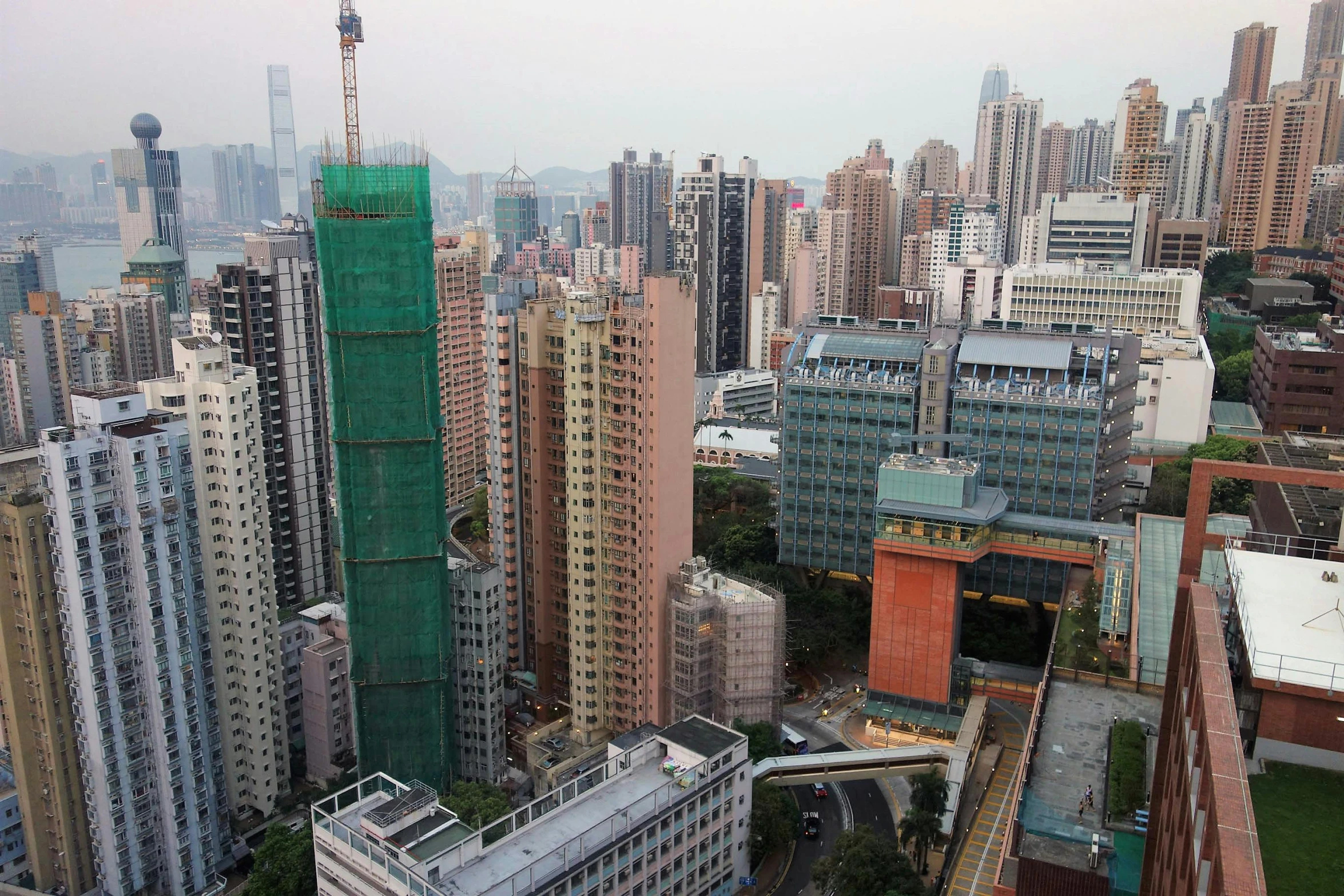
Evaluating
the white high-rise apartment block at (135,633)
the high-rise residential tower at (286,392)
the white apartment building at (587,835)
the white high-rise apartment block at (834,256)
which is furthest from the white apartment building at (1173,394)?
the white high-rise apartment block at (834,256)

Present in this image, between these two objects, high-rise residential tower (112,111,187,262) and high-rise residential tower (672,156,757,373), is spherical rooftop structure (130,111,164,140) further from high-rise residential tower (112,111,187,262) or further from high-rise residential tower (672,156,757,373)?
high-rise residential tower (672,156,757,373)

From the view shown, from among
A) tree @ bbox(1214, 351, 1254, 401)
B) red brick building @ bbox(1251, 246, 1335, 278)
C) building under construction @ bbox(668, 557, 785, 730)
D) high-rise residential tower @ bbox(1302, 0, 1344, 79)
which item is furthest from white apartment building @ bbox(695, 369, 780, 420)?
high-rise residential tower @ bbox(1302, 0, 1344, 79)

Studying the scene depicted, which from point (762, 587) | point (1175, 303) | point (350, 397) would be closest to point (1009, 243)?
point (1175, 303)

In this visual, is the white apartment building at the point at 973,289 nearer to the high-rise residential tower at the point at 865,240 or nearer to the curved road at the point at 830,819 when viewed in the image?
the high-rise residential tower at the point at 865,240

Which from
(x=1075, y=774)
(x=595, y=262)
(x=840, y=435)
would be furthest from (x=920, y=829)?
(x=595, y=262)

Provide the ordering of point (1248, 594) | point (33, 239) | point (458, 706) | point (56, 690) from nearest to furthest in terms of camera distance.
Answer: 1. point (1248, 594)
2. point (56, 690)
3. point (458, 706)
4. point (33, 239)

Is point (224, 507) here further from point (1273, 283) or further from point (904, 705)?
point (1273, 283)
